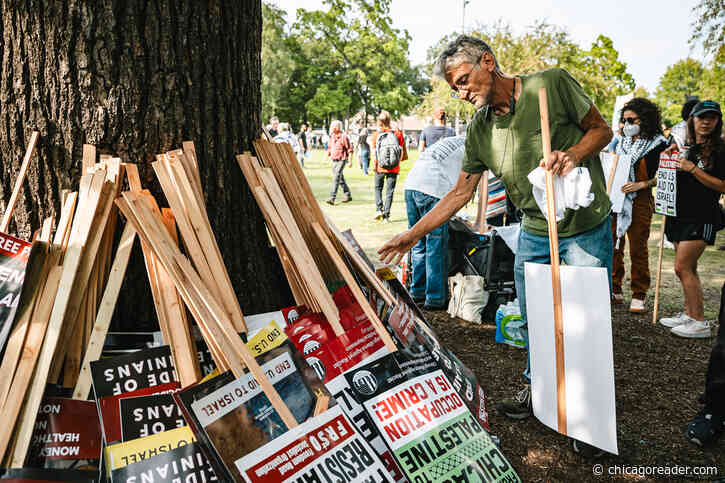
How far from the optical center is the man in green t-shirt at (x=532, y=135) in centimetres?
253

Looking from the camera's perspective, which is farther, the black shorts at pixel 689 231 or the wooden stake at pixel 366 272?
the black shorts at pixel 689 231

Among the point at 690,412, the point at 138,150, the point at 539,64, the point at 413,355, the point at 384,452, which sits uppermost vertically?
the point at 539,64

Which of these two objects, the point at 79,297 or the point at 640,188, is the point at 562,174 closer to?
the point at 79,297

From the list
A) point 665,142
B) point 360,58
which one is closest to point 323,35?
point 360,58

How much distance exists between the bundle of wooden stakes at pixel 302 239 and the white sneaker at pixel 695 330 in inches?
125

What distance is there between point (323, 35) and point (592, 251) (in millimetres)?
56396

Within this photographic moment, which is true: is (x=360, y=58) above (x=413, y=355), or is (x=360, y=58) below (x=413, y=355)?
above

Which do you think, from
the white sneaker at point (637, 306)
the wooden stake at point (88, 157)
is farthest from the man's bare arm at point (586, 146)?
the white sneaker at point (637, 306)

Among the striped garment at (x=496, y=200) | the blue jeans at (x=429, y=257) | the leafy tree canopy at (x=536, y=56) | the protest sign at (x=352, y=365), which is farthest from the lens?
the leafy tree canopy at (x=536, y=56)

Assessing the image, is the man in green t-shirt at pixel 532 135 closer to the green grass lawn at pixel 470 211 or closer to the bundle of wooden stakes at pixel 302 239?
the bundle of wooden stakes at pixel 302 239

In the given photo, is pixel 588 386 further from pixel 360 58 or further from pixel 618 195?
pixel 360 58

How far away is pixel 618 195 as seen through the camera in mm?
4895

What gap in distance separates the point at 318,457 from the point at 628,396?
2.43 metres

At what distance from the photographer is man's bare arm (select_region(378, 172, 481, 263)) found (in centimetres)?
288
